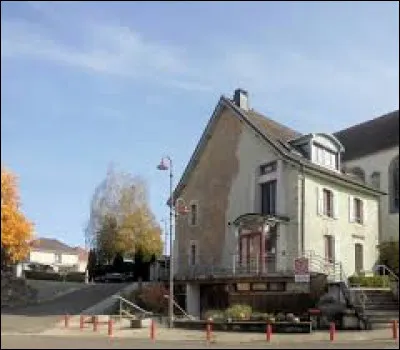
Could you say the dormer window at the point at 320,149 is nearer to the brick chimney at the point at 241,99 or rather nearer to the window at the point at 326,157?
the window at the point at 326,157

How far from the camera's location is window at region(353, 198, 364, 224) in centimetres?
4182

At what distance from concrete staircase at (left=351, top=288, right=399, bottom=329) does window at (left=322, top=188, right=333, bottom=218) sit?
9075mm

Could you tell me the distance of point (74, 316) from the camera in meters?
36.0

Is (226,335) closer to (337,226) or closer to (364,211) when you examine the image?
(364,211)

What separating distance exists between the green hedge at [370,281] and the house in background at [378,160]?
4.84 meters

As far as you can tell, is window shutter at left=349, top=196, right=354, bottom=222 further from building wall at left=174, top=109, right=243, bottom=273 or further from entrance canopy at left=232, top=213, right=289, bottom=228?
building wall at left=174, top=109, right=243, bottom=273

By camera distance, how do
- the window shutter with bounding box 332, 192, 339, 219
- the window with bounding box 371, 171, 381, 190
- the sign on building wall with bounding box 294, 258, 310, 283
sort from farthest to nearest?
the window shutter with bounding box 332, 192, 339, 219 < the sign on building wall with bounding box 294, 258, 310, 283 < the window with bounding box 371, 171, 381, 190

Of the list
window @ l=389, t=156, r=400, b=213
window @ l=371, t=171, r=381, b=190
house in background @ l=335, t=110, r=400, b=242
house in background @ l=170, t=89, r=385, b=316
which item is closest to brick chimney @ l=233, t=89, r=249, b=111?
house in background @ l=170, t=89, r=385, b=316

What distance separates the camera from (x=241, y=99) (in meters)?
49.6

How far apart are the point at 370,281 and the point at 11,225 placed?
30.0 meters

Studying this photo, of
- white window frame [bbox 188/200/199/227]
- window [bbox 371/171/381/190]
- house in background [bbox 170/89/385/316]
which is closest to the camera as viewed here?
window [bbox 371/171/381/190]

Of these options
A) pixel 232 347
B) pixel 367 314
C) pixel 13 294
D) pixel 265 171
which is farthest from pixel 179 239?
pixel 13 294

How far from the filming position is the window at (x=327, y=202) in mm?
42750

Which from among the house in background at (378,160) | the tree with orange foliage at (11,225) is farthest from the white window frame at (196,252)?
the tree with orange foliage at (11,225)
